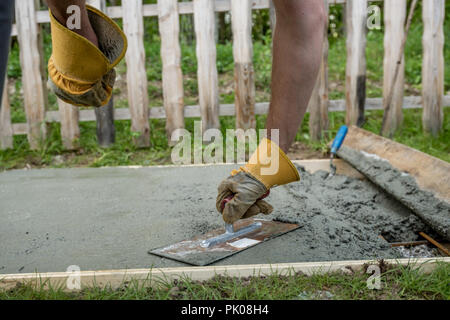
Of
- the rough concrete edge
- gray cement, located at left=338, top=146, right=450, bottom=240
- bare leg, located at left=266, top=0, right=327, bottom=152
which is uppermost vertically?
bare leg, located at left=266, top=0, right=327, bottom=152

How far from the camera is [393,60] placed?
140 inches

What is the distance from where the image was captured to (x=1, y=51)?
3.26 ft

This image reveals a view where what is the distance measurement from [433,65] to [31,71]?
9.58ft

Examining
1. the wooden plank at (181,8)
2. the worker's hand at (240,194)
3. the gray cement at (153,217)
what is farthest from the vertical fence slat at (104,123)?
the worker's hand at (240,194)

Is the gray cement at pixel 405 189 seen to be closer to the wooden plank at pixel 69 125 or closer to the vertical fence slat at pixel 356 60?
the vertical fence slat at pixel 356 60

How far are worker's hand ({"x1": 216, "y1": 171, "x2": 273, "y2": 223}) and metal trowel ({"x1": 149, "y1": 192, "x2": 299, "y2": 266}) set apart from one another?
29mm

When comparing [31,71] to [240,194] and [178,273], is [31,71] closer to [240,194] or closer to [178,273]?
[240,194]

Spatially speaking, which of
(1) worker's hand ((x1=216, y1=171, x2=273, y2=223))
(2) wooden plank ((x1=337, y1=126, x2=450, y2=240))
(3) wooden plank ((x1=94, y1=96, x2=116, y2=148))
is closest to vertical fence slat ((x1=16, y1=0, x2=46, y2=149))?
(3) wooden plank ((x1=94, y1=96, x2=116, y2=148))

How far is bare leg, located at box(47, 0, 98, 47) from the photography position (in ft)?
5.55

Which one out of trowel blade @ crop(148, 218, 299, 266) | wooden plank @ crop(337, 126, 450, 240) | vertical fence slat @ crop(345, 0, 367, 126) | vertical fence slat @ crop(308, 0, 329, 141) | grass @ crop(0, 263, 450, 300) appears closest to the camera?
grass @ crop(0, 263, 450, 300)

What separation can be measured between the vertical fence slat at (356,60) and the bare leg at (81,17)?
85.6 inches

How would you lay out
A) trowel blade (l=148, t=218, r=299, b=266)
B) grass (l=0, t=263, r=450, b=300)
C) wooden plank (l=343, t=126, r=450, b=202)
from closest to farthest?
grass (l=0, t=263, r=450, b=300) → trowel blade (l=148, t=218, r=299, b=266) → wooden plank (l=343, t=126, r=450, b=202)

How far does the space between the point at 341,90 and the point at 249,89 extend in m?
1.43

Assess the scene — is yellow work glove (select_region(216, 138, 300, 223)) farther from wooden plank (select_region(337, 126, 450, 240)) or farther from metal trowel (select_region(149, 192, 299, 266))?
wooden plank (select_region(337, 126, 450, 240))
